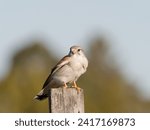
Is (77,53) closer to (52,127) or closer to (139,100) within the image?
(52,127)

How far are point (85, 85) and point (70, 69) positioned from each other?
3595 cm

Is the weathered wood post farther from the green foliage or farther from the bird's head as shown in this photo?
the green foliage

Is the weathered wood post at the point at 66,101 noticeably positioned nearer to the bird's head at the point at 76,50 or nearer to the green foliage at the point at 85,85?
the bird's head at the point at 76,50

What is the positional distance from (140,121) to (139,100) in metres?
40.8

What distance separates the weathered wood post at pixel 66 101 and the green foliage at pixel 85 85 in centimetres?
2617

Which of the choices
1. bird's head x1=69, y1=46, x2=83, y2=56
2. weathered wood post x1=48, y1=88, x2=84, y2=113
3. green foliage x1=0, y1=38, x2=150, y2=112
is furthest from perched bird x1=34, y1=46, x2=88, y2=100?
green foliage x1=0, y1=38, x2=150, y2=112

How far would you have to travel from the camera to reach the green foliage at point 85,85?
132ft

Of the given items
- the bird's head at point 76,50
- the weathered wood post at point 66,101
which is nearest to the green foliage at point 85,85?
the bird's head at point 76,50

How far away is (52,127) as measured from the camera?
10102mm

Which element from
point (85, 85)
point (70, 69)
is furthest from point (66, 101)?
point (85, 85)

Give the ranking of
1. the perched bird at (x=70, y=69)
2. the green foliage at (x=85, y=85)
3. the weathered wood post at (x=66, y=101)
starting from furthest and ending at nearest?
the green foliage at (x=85, y=85)
the perched bird at (x=70, y=69)
the weathered wood post at (x=66, y=101)

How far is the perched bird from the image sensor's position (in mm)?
13219

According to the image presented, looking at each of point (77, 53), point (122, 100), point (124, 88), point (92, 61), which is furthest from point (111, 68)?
point (77, 53)

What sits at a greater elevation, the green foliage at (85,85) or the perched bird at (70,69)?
the perched bird at (70,69)
